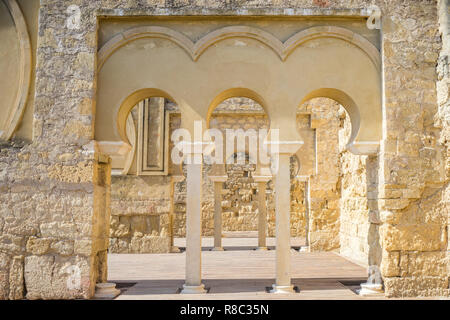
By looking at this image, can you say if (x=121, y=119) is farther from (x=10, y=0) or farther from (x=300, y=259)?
(x=300, y=259)

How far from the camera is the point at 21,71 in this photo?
18.0 feet

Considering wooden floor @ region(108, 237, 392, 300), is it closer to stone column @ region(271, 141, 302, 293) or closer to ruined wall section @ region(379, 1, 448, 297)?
stone column @ region(271, 141, 302, 293)

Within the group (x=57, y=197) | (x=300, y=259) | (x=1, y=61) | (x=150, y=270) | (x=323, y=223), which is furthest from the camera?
(x=323, y=223)

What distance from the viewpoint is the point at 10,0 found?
552cm

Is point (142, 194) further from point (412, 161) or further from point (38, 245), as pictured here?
point (412, 161)

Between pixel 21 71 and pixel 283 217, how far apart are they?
392cm

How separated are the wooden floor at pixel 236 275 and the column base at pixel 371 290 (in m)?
0.11

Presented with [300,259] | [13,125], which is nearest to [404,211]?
[300,259]

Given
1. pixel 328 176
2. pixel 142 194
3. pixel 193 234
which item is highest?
pixel 328 176

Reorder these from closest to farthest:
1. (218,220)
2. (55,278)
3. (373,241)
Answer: (55,278)
(373,241)
(218,220)

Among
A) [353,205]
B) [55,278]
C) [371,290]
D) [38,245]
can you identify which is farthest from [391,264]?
[38,245]

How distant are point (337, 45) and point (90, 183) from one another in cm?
370

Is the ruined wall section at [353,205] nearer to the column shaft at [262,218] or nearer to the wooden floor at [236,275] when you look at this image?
the wooden floor at [236,275]

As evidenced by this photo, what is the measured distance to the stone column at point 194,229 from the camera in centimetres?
535
